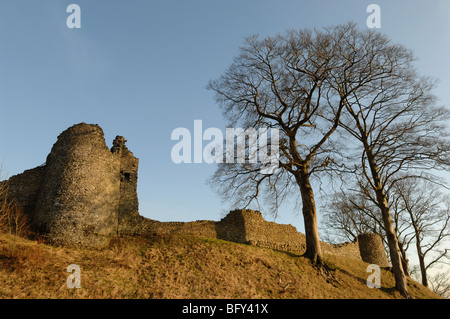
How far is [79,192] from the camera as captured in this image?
43.0ft

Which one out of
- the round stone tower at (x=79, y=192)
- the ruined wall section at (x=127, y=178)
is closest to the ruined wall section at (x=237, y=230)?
the ruined wall section at (x=127, y=178)

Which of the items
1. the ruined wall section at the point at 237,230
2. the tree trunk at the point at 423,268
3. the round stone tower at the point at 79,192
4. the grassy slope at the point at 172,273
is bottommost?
the tree trunk at the point at 423,268

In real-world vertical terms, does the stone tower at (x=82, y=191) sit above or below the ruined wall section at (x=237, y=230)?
above

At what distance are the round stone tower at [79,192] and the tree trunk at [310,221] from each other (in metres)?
9.76

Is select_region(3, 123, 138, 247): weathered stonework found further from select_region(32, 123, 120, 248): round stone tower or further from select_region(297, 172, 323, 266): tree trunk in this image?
select_region(297, 172, 323, 266): tree trunk

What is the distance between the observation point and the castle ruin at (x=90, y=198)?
12.6 m

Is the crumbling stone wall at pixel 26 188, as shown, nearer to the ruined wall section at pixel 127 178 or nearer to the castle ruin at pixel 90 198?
the castle ruin at pixel 90 198

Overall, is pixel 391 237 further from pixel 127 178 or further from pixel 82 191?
pixel 82 191

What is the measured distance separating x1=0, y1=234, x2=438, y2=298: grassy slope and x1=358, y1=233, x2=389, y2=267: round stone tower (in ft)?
25.3

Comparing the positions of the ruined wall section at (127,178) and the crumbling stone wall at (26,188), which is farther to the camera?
the ruined wall section at (127,178)

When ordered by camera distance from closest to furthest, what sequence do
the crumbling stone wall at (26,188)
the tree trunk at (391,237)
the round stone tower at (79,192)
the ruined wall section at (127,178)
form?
1. the round stone tower at (79,192)
2. the crumbling stone wall at (26,188)
3. the ruined wall section at (127,178)
4. the tree trunk at (391,237)

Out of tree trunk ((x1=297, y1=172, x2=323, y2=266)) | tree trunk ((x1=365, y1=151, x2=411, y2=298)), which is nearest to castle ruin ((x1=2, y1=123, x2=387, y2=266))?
tree trunk ((x1=297, y1=172, x2=323, y2=266))

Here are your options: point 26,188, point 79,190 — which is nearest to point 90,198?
point 79,190

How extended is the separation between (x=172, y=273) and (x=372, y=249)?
63.0 feet
